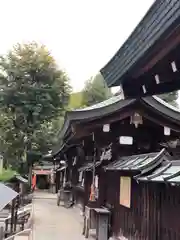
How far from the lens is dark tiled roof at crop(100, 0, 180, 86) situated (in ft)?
10.7

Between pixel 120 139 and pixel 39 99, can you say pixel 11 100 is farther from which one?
pixel 120 139

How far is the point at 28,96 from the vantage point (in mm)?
30203

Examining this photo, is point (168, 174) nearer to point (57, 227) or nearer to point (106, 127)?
point (106, 127)

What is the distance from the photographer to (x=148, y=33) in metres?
3.74

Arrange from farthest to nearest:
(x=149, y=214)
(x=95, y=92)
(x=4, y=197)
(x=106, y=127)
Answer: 1. (x=95, y=92)
2. (x=106, y=127)
3. (x=4, y=197)
4. (x=149, y=214)

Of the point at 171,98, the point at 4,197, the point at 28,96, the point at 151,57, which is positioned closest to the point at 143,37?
the point at 151,57

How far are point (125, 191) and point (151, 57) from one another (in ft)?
18.6

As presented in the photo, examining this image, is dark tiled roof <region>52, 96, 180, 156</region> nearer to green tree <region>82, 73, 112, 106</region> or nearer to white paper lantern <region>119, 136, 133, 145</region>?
white paper lantern <region>119, 136, 133, 145</region>

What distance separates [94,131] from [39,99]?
20176mm

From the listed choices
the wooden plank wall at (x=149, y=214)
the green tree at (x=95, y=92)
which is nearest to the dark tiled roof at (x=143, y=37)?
the wooden plank wall at (x=149, y=214)

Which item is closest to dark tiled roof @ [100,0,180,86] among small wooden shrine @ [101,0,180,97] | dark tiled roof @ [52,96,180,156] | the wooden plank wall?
small wooden shrine @ [101,0,180,97]

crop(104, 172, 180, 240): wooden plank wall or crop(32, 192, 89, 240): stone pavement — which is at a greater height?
crop(104, 172, 180, 240): wooden plank wall

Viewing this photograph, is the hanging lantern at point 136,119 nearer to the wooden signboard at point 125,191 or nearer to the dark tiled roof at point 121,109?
the dark tiled roof at point 121,109

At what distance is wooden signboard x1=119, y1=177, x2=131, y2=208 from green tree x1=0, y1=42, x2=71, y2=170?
2077cm
